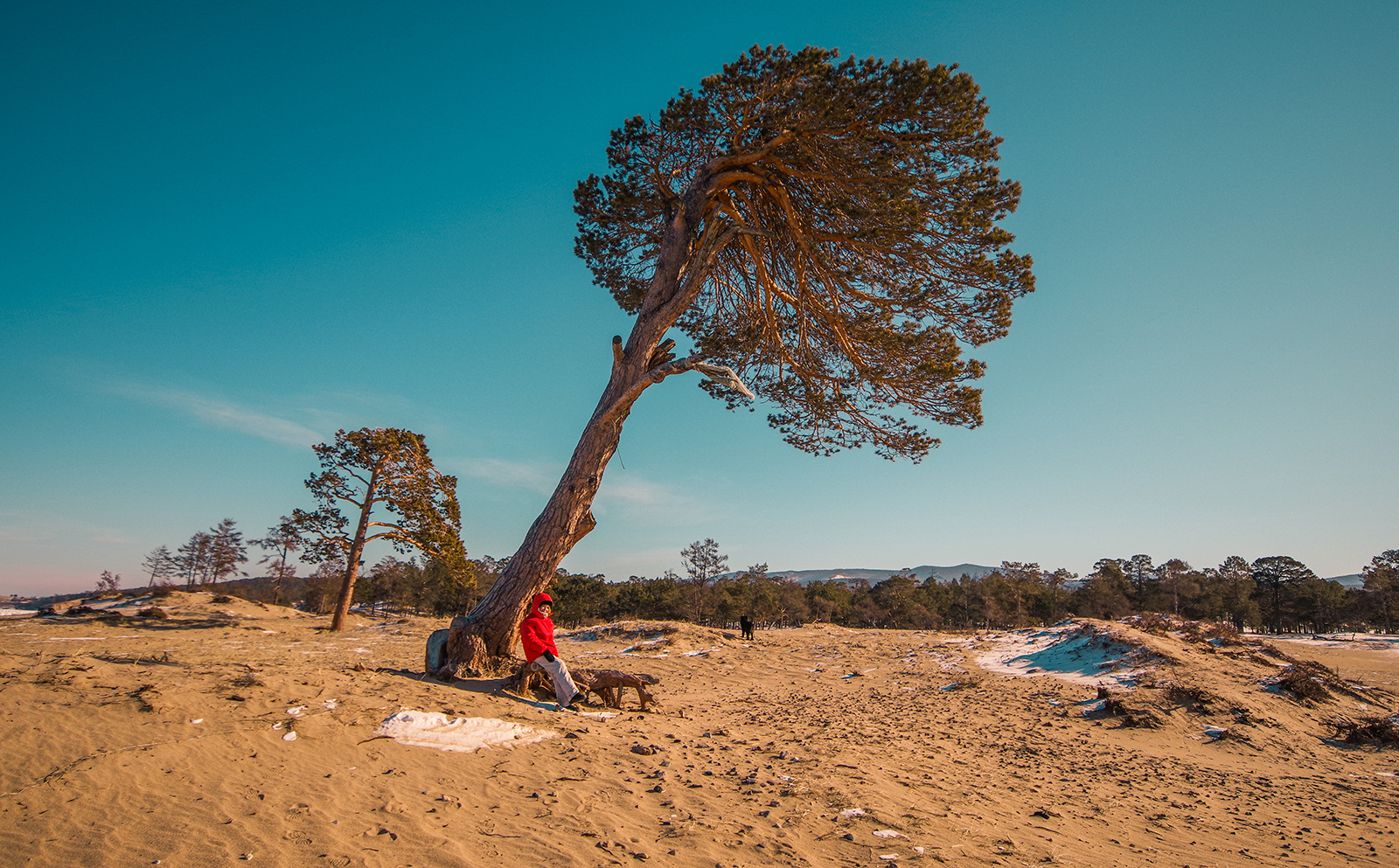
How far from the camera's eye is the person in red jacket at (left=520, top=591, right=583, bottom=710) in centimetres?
721

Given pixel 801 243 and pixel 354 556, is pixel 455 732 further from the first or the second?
pixel 354 556

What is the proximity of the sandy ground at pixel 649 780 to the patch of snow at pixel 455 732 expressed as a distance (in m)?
0.10

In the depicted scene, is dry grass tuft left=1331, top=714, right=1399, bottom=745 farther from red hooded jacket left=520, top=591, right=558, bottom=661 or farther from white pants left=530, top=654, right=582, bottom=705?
red hooded jacket left=520, top=591, right=558, bottom=661

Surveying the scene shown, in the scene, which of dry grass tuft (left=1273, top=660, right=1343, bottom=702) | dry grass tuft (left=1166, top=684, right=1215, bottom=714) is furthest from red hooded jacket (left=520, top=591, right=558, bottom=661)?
dry grass tuft (left=1273, top=660, right=1343, bottom=702)

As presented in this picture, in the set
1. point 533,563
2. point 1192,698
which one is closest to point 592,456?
point 533,563

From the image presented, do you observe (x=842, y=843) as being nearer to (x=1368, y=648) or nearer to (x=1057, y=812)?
(x=1057, y=812)

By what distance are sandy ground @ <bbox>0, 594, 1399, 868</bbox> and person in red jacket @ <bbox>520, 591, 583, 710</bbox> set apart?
1.31 ft

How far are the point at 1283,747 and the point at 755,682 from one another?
28.6 ft

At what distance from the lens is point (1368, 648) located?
29922mm

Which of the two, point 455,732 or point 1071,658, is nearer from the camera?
point 455,732

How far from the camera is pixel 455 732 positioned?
5387mm

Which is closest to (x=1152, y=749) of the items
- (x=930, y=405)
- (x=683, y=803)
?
(x=930, y=405)

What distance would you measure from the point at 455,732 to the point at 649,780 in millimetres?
2001

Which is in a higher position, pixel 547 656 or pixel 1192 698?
pixel 547 656
